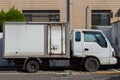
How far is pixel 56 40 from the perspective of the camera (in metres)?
24.4

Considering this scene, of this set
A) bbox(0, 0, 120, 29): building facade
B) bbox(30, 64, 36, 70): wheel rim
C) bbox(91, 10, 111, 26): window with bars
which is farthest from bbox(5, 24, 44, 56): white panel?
bbox(91, 10, 111, 26): window with bars

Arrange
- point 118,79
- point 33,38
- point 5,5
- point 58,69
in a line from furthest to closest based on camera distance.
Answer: point 5,5, point 58,69, point 33,38, point 118,79

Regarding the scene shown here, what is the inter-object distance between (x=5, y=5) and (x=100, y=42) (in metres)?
13.1

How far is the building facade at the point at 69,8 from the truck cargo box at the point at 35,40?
11615 millimetres

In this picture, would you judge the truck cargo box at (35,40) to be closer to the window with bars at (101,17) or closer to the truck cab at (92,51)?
the truck cab at (92,51)

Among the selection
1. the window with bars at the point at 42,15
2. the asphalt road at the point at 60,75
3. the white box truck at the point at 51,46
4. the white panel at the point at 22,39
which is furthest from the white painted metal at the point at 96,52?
the window with bars at the point at 42,15

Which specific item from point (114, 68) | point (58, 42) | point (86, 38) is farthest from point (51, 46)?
point (114, 68)

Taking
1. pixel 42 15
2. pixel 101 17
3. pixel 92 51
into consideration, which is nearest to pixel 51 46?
pixel 92 51

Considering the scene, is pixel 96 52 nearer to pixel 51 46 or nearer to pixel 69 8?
pixel 51 46

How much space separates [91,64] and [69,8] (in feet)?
39.2

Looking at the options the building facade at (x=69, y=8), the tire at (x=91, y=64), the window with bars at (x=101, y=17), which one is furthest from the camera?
the window with bars at (x=101, y=17)

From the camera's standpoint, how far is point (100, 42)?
2486 centimetres

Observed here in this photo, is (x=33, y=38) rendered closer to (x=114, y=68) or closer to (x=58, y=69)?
(x=58, y=69)

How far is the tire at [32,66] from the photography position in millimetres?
24203
